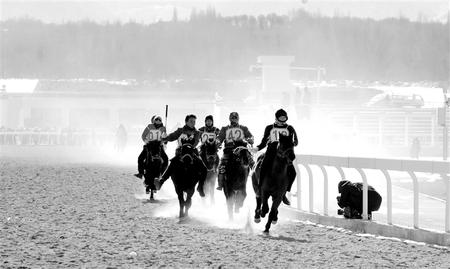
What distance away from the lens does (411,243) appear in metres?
15.7

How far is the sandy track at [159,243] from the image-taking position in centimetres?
1328

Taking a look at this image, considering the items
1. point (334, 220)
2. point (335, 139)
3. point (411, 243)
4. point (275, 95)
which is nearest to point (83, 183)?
point (334, 220)

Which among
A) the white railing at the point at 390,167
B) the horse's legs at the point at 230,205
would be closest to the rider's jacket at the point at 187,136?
the horse's legs at the point at 230,205

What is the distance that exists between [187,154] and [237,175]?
917 mm

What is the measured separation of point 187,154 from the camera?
20.4 metres

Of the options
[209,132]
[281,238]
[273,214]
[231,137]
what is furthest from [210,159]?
[281,238]

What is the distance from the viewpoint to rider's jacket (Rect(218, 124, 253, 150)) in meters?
20.3

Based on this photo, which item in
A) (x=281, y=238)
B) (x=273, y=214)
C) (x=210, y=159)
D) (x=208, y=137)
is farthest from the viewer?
(x=210, y=159)

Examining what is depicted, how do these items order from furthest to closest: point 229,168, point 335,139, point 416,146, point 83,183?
point 335,139 → point 416,146 → point 83,183 → point 229,168

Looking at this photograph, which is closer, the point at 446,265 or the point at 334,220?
the point at 446,265

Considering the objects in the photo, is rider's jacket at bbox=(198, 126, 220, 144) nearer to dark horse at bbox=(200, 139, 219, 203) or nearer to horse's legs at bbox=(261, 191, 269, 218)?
dark horse at bbox=(200, 139, 219, 203)

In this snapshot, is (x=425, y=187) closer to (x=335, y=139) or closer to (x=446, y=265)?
(x=446, y=265)

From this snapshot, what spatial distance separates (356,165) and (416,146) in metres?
42.5

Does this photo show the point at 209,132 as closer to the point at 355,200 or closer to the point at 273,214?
the point at 355,200
